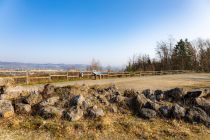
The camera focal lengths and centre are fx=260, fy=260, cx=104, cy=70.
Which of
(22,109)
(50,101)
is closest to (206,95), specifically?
(50,101)

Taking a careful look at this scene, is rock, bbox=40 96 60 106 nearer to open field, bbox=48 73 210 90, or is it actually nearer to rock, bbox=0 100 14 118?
rock, bbox=0 100 14 118

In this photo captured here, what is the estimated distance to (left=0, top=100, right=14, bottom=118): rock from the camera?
8.18 metres

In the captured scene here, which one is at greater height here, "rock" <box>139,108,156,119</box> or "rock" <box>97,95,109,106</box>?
"rock" <box>97,95,109,106</box>

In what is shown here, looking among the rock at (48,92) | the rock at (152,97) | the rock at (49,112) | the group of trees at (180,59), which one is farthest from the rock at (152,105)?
the group of trees at (180,59)

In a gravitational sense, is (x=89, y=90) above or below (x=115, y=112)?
above

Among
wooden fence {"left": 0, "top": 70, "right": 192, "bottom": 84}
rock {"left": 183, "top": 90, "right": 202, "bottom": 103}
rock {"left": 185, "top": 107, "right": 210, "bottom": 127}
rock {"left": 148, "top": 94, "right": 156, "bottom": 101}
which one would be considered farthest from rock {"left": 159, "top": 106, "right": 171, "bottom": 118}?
wooden fence {"left": 0, "top": 70, "right": 192, "bottom": 84}

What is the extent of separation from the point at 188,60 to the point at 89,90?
237 feet

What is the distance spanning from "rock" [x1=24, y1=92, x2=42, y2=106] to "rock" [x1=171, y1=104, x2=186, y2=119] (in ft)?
15.3

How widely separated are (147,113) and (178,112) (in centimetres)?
101

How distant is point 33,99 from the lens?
912 centimetres

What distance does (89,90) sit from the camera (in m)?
10.5

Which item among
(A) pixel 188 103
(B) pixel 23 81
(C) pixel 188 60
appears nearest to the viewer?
(A) pixel 188 103

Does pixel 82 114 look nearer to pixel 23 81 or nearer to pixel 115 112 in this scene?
pixel 115 112

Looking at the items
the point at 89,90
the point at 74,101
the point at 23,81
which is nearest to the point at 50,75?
the point at 23,81
